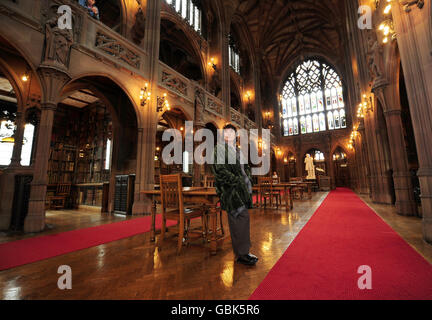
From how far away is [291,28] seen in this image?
64.3 feet

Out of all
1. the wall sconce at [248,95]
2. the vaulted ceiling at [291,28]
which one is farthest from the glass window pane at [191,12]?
the wall sconce at [248,95]

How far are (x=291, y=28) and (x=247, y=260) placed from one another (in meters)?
23.9

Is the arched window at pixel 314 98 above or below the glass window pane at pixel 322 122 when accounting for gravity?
above

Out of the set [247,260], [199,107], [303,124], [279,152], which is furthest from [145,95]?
[303,124]

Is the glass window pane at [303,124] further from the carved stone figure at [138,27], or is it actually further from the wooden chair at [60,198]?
the wooden chair at [60,198]

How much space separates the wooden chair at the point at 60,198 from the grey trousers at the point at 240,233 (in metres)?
8.09

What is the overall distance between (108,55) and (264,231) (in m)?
6.34

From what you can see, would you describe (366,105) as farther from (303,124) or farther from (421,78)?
(303,124)

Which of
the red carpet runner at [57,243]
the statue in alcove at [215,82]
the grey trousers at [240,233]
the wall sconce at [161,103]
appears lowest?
the red carpet runner at [57,243]

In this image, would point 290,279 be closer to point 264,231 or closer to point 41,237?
point 264,231

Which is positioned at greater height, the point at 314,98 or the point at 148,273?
the point at 314,98

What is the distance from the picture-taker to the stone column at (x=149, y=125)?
20.2ft

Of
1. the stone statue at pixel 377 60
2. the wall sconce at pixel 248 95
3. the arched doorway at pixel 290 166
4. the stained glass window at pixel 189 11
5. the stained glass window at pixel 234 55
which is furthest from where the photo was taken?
the arched doorway at pixel 290 166
